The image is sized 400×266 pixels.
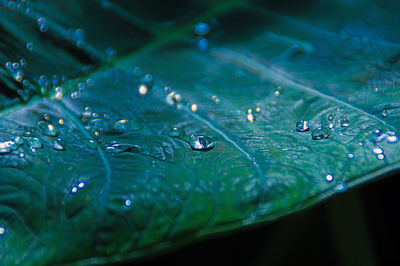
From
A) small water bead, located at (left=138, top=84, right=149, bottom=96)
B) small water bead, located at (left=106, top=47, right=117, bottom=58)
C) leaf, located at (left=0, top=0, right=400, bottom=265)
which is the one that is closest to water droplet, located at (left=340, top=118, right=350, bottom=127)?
leaf, located at (left=0, top=0, right=400, bottom=265)

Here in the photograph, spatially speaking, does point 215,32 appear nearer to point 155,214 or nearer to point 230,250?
point 155,214

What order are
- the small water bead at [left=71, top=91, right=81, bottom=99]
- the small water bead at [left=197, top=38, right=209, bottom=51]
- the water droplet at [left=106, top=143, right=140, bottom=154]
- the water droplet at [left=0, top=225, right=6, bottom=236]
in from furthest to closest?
the small water bead at [left=197, top=38, right=209, bottom=51], the small water bead at [left=71, top=91, right=81, bottom=99], the water droplet at [left=106, top=143, right=140, bottom=154], the water droplet at [left=0, top=225, right=6, bottom=236]

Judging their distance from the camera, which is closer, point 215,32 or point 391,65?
point 391,65

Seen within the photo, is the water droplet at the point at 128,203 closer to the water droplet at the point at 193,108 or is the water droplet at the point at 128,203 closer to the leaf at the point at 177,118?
the leaf at the point at 177,118

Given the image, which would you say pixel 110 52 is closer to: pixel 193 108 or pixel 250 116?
pixel 193 108

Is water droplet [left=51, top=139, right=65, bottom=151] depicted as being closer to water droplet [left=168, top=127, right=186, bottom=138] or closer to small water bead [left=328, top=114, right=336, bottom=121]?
water droplet [left=168, top=127, right=186, bottom=138]

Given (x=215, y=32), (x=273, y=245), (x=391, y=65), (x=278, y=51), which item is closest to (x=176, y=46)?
(x=215, y=32)

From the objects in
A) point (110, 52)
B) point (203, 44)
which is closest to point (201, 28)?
point (203, 44)
